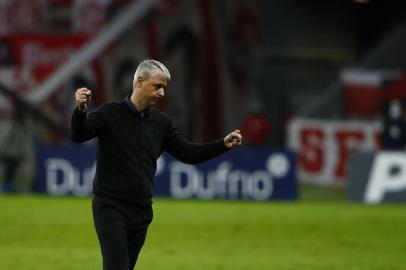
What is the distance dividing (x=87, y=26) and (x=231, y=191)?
9759 millimetres

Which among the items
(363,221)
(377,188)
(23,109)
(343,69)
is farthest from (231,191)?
(343,69)

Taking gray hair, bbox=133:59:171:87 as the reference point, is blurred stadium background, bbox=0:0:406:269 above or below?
below

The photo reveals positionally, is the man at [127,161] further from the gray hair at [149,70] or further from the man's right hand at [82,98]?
the man's right hand at [82,98]

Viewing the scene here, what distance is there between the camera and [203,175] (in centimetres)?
2639

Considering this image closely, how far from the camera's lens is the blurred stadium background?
26438 millimetres

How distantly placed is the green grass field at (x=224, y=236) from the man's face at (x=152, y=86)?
551cm

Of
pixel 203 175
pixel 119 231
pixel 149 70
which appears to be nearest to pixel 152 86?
pixel 149 70

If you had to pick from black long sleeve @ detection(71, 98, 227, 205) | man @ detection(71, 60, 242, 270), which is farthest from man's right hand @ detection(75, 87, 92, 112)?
black long sleeve @ detection(71, 98, 227, 205)

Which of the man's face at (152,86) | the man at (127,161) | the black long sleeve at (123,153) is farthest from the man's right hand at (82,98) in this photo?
the man's face at (152,86)

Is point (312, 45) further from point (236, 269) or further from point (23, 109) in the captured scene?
point (236, 269)

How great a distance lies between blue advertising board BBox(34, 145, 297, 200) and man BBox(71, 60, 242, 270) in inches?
666

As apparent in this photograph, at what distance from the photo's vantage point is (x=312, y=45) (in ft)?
123

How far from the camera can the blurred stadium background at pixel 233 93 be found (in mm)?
26438

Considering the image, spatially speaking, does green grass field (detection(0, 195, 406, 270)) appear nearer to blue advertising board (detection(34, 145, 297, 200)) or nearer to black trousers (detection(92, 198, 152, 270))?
blue advertising board (detection(34, 145, 297, 200))
